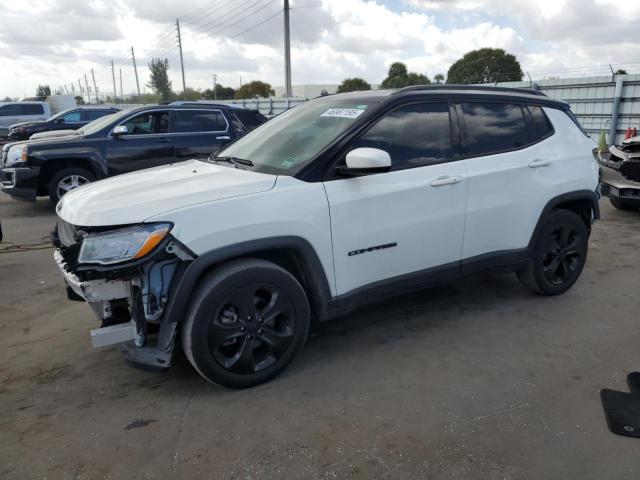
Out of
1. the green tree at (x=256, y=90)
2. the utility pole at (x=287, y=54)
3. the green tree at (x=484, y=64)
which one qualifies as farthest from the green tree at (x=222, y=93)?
the utility pole at (x=287, y=54)

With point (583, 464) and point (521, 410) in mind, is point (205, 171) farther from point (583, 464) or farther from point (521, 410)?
point (583, 464)

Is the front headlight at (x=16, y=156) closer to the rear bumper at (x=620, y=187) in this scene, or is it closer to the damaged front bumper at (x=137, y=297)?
the damaged front bumper at (x=137, y=297)

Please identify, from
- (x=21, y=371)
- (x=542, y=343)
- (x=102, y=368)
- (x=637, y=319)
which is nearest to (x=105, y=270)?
(x=102, y=368)

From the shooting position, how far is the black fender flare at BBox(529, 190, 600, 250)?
4.02 m

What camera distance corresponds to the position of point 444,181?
134 inches

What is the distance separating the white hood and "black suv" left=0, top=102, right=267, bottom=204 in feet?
16.9

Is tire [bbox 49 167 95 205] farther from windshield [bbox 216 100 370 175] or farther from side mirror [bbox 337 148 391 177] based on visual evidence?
side mirror [bbox 337 148 391 177]

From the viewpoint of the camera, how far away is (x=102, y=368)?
328 cm

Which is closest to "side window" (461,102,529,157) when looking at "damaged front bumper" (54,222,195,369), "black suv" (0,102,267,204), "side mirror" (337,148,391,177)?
"side mirror" (337,148,391,177)

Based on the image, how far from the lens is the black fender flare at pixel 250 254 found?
8.61ft

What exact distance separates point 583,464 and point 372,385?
1.15 m

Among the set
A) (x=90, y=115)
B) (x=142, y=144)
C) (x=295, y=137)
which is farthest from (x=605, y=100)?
(x=90, y=115)

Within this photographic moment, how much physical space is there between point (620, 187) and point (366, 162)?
6004 millimetres

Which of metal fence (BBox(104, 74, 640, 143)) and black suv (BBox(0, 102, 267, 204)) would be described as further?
metal fence (BBox(104, 74, 640, 143))
